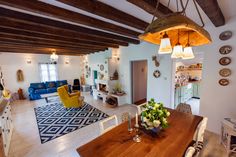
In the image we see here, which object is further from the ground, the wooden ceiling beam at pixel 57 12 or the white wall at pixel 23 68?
the wooden ceiling beam at pixel 57 12

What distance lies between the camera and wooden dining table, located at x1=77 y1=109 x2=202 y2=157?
1371 mm

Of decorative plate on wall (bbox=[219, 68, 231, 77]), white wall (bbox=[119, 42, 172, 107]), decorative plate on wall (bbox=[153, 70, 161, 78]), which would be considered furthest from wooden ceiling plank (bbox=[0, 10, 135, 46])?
decorative plate on wall (bbox=[219, 68, 231, 77])

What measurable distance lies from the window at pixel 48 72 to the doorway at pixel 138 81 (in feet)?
19.5

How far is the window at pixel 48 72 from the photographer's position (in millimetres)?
Answer: 8023

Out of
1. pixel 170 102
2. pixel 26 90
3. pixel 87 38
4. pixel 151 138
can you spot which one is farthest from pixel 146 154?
pixel 26 90

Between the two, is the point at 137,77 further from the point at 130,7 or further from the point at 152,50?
the point at 130,7

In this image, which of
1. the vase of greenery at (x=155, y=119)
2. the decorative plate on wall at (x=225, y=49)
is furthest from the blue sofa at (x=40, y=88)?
the decorative plate on wall at (x=225, y=49)

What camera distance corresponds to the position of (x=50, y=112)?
16.0 feet

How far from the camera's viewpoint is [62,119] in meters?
4.20

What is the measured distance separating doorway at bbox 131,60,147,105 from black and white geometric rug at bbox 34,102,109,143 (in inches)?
74.5

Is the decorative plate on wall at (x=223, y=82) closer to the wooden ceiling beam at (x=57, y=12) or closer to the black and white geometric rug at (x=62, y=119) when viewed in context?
the wooden ceiling beam at (x=57, y=12)

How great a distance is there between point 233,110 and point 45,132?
481cm

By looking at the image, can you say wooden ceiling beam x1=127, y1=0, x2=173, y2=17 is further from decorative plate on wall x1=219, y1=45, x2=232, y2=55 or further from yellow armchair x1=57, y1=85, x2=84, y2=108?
yellow armchair x1=57, y1=85, x2=84, y2=108

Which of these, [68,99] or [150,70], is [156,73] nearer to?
[150,70]
